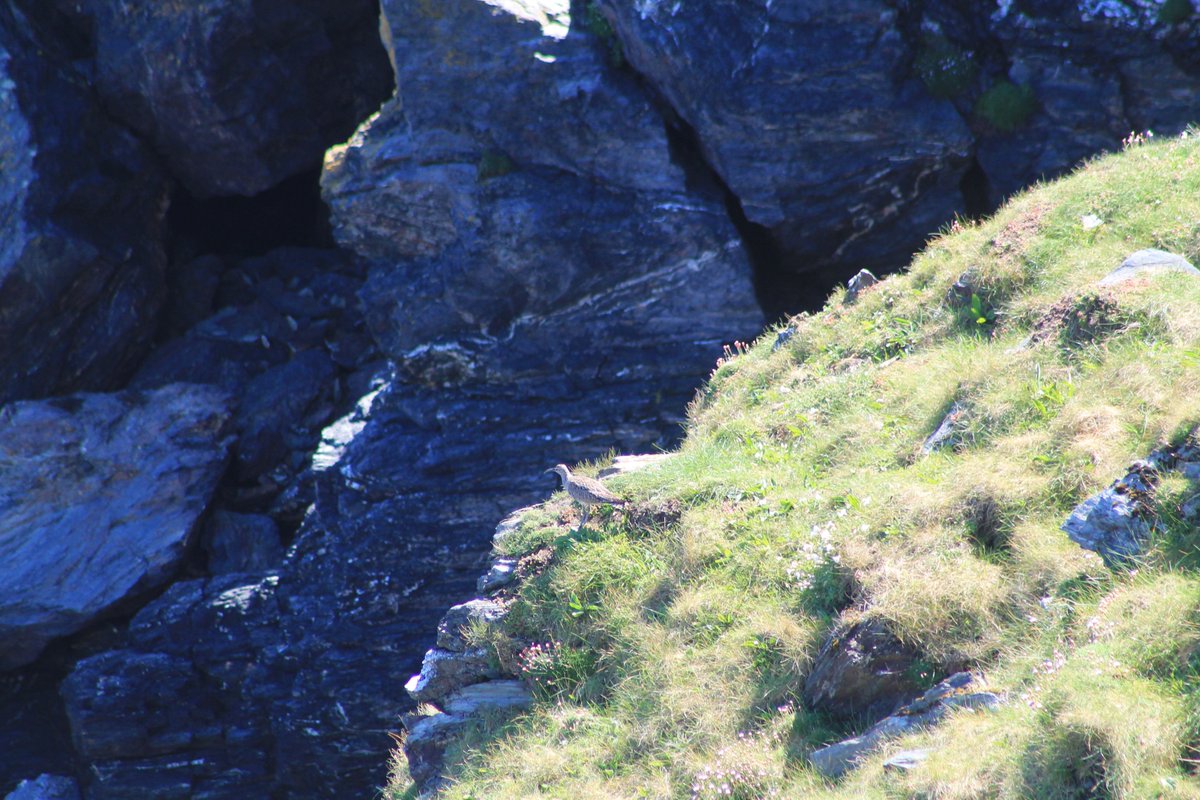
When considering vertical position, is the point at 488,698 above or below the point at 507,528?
below

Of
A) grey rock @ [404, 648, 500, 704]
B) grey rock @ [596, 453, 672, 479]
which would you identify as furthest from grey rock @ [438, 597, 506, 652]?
grey rock @ [596, 453, 672, 479]

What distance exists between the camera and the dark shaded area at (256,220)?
96.1 feet

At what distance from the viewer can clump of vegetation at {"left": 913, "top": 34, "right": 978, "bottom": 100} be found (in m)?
18.8

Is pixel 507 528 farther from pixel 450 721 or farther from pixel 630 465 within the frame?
pixel 450 721

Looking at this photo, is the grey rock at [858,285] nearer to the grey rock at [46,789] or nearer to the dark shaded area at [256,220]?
the grey rock at [46,789]

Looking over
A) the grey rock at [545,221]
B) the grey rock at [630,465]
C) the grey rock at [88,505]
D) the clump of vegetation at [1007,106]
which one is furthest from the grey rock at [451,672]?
the clump of vegetation at [1007,106]

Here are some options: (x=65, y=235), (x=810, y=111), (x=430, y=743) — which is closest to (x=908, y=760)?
(x=430, y=743)

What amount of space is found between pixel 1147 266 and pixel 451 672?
832 centimetres

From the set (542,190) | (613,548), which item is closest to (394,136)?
(542,190)

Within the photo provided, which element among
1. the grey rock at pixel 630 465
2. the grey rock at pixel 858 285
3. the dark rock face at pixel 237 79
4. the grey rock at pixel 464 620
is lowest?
the grey rock at pixel 464 620

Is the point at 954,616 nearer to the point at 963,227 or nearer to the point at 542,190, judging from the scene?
the point at 963,227

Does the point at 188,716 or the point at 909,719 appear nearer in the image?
the point at 909,719

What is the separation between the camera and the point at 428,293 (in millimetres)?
20422

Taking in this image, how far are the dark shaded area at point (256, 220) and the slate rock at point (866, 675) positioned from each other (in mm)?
24737
